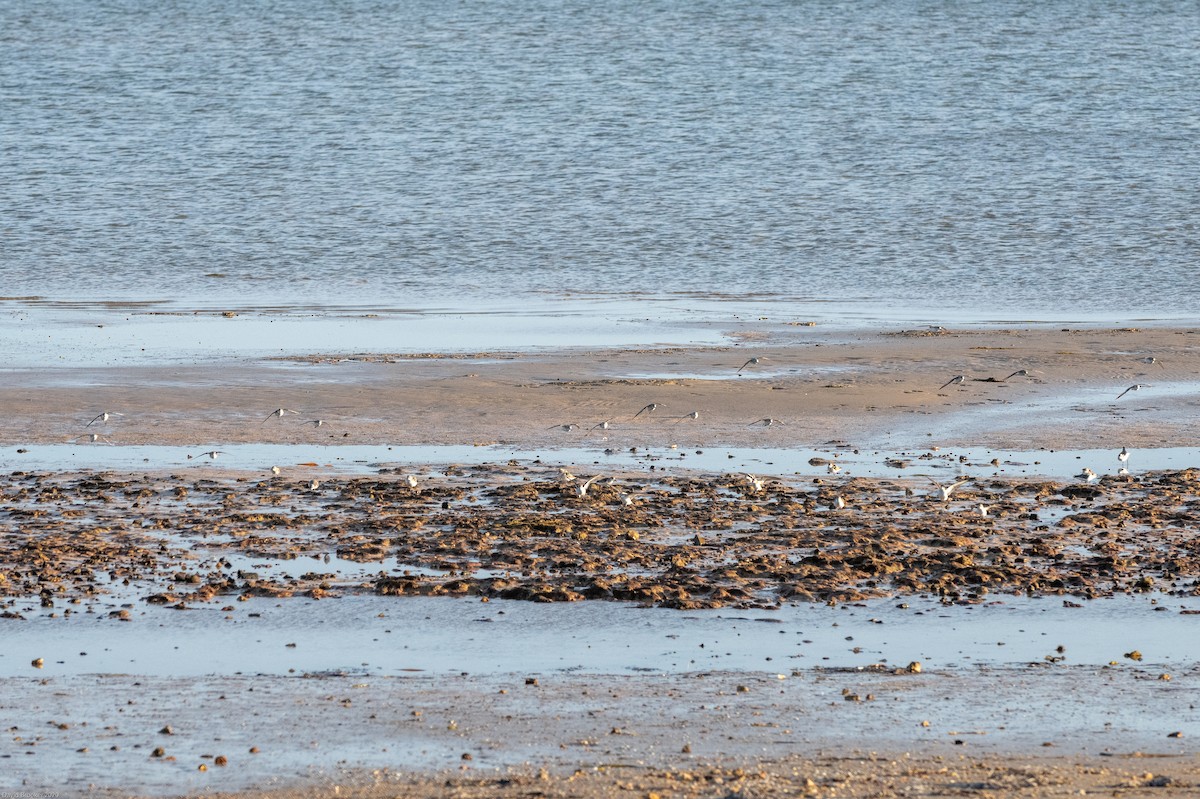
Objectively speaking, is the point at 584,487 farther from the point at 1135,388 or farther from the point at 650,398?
the point at 1135,388

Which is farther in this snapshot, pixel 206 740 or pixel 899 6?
pixel 899 6

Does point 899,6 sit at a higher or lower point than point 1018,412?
lower

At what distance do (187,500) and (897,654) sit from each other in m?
4.97

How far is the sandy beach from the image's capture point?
650 cm

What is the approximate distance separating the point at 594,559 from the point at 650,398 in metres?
6.24

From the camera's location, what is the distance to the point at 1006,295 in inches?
1089

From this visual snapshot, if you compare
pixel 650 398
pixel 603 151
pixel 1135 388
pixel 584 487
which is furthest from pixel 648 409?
pixel 603 151

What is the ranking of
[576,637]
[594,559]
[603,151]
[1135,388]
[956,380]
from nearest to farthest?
[576,637] < [594,559] < [1135,388] < [956,380] < [603,151]

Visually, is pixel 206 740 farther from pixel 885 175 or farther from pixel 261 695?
pixel 885 175

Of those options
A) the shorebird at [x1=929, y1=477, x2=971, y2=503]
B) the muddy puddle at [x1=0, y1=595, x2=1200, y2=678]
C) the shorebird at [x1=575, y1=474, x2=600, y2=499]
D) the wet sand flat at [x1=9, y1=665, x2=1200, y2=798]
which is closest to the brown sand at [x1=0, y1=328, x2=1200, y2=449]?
the shorebird at [x1=929, y1=477, x2=971, y2=503]

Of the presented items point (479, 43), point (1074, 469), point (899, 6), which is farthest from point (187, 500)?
point (899, 6)

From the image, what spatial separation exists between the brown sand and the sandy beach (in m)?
0.06

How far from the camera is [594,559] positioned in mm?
9430

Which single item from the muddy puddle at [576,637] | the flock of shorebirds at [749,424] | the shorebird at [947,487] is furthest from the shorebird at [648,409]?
the muddy puddle at [576,637]
